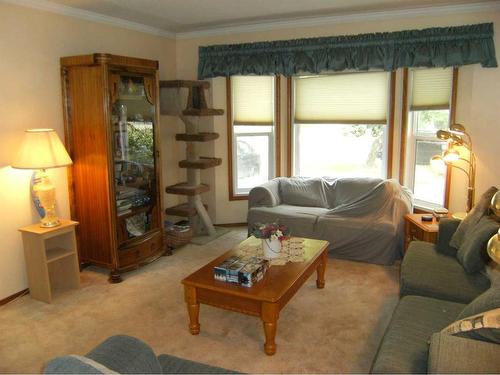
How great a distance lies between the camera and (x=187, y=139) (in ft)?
16.3

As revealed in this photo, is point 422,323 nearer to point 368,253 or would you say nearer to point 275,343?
point 275,343

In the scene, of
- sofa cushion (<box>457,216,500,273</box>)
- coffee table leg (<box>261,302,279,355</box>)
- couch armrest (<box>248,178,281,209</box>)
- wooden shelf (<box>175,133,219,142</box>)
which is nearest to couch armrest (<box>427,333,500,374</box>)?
coffee table leg (<box>261,302,279,355</box>)

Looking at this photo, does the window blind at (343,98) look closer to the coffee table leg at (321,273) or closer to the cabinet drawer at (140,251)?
the coffee table leg at (321,273)

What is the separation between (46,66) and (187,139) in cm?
170

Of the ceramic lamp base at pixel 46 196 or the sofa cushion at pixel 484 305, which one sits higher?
the ceramic lamp base at pixel 46 196

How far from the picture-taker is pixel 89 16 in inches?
162

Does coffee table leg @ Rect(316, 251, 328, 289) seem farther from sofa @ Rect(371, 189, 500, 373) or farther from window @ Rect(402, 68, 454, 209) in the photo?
window @ Rect(402, 68, 454, 209)

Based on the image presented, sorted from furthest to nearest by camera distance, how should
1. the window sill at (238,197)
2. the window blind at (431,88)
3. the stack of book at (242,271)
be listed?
the window sill at (238,197), the window blind at (431,88), the stack of book at (242,271)

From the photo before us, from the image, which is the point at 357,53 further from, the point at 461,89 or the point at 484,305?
the point at 484,305

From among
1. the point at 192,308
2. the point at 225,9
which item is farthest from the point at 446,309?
the point at 225,9

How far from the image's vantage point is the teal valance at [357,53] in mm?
4078

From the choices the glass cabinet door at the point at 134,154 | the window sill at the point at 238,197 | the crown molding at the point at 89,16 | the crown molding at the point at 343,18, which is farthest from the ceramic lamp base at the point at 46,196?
the crown molding at the point at 343,18

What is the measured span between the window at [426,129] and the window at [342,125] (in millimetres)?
235

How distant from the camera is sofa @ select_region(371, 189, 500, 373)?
1721mm
